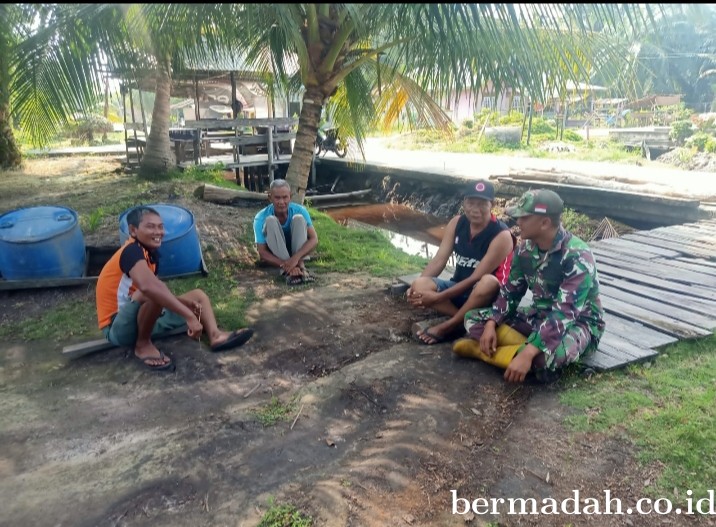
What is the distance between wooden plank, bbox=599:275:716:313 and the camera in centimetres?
428

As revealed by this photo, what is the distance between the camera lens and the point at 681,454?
2.48 m

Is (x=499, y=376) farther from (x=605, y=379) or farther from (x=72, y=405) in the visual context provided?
(x=72, y=405)

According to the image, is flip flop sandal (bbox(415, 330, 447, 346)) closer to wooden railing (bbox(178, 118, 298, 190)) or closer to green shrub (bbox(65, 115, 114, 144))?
wooden railing (bbox(178, 118, 298, 190))

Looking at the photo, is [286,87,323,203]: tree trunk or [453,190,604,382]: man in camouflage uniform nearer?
[453,190,604,382]: man in camouflage uniform

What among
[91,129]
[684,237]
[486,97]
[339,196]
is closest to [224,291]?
[486,97]

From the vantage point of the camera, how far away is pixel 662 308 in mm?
4270

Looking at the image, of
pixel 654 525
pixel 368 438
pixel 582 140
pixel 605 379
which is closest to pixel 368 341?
pixel 368 438

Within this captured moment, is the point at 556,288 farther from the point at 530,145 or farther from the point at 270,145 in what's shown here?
the point at 530,145

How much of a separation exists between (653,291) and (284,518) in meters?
3.92

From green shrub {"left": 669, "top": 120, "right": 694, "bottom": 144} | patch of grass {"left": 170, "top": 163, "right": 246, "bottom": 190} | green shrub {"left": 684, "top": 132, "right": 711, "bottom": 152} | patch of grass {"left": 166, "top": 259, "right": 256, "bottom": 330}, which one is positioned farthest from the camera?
green shrub {"left": 669, "top": 120, "right": 694, "bottom": 144}

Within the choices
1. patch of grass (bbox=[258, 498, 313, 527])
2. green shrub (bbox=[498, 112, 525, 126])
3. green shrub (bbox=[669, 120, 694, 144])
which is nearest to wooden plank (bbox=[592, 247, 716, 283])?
patch of grass (bbox=[258, 498, 313, 527])

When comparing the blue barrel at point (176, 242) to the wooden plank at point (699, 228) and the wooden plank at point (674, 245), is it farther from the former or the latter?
the wooden plank at point (699, 228)

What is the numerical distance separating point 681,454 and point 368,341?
2171 millimetres

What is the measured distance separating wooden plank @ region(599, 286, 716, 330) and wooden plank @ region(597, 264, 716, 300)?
42 cm
